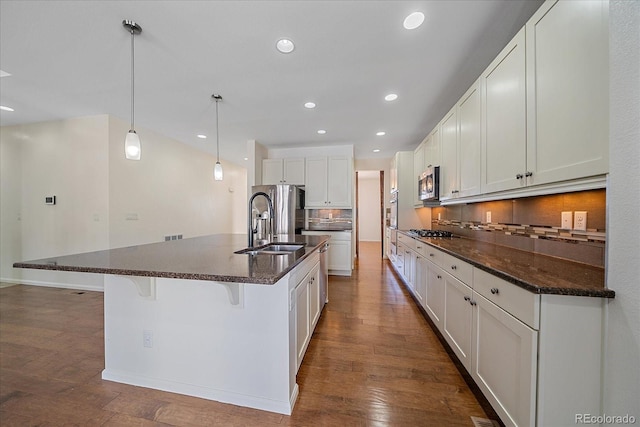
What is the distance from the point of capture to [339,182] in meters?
4.55

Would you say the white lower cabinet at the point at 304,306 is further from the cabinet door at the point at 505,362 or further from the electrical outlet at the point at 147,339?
the cabinet door at the point at 505,362

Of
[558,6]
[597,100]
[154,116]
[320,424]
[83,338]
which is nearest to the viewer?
[597,100]

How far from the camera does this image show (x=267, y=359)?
53.3 inches

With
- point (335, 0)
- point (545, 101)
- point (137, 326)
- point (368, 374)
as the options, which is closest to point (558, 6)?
point (545, 101)

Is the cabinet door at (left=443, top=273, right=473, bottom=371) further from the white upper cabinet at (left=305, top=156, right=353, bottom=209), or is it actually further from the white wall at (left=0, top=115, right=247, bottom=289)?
the white wall at (left=0, top=115, right=247, bottom=289)

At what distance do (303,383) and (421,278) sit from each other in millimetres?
1748

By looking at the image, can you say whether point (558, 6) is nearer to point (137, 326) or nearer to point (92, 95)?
point (137, 326)

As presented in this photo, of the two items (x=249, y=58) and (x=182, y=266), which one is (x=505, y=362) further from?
(x=249, y=58)

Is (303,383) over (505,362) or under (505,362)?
under

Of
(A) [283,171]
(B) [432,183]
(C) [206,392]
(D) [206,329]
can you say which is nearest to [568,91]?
(B) [432,183]

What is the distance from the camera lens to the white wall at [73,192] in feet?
11.3

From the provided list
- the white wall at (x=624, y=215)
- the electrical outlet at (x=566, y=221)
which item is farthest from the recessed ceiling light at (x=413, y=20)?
the electrical outlet at (x=566, y=221)

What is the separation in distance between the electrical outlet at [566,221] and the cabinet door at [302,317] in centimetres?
178

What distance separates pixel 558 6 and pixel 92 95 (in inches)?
173
